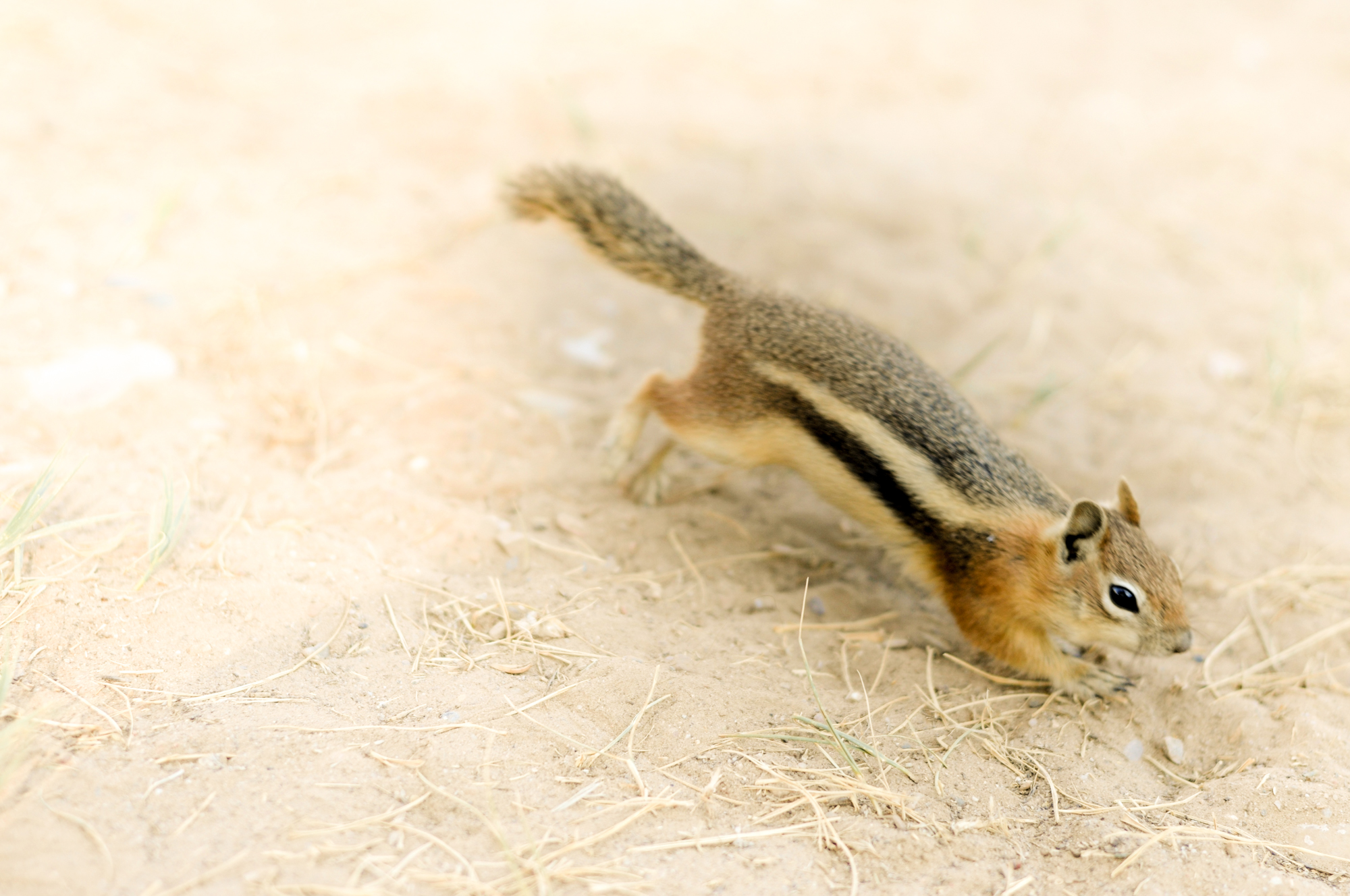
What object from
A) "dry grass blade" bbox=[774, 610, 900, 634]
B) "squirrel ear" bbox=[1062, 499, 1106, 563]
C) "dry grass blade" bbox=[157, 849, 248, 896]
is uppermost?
"squirrel ear" bbox=[1062, 499, 1106, 563]

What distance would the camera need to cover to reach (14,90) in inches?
173

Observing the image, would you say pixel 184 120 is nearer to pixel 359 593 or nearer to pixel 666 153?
→ pixel 666 153

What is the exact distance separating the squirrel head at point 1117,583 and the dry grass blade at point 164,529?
2.42 metres

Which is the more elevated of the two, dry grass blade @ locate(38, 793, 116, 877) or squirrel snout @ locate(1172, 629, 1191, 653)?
squirrel snout @ locate(1172, 629, 1191, 653)

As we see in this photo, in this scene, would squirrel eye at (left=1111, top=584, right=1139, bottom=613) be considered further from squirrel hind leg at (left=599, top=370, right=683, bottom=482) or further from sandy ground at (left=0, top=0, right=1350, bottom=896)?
squirrel hind leg at (left=599, top=370, right=683, bottom=482)

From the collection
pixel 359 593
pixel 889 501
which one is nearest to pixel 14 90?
pixel 359 593

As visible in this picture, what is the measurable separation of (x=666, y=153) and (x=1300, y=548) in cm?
352

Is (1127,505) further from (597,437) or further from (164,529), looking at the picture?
(164,529)

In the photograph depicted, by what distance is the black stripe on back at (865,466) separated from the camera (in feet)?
9.58

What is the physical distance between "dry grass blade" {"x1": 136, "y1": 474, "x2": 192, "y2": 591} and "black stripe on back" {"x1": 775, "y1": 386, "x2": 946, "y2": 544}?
177 centimetres

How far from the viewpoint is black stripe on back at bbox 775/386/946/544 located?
9.58 feet

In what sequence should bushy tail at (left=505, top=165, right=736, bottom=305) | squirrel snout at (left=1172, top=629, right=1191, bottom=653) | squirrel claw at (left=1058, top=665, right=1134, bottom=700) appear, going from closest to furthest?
squirrel snout at (left=1172, top=629, right=1191, bottom=653) → squirrel claw at (left=1058, top=665, right=1134, bottom=700) → bushy tail at (left=505, top=165, right=736, bottom=305)

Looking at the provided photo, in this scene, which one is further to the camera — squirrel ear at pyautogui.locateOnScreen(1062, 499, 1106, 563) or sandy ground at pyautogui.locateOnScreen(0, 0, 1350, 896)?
squirrel ear at pyautogui.locateOnScreen(1062, 499, 1106, 563)

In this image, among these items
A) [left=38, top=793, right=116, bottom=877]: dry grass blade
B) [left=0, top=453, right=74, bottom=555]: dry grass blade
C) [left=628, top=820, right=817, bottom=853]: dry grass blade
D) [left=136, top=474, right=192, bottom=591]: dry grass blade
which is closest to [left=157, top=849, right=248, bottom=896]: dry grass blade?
[left=38, top=793, right=116, bottom=877]: dry grass blade
